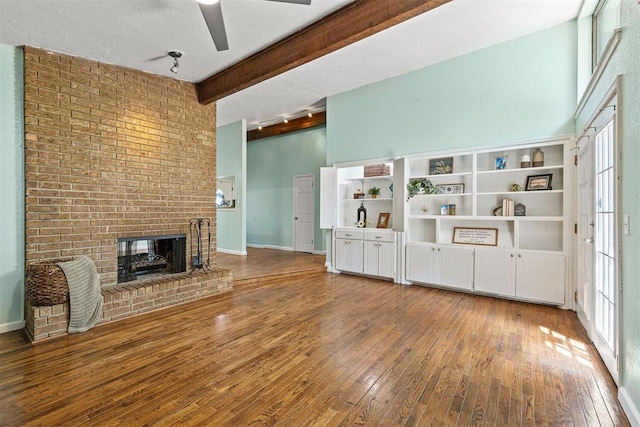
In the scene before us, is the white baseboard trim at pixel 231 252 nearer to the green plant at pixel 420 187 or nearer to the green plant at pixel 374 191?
the green plant at pixel 374 191

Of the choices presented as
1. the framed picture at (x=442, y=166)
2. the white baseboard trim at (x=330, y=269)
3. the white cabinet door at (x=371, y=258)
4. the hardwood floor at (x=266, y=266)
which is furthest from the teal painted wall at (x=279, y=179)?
the framed picture at (x=442, y=166)

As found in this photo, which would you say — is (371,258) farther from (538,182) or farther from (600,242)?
(600,242)

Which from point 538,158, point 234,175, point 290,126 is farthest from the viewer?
point 290,126

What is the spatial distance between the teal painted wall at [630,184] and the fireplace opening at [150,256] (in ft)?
16.0

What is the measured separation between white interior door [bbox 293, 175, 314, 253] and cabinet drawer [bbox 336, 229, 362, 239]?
98.3 inches

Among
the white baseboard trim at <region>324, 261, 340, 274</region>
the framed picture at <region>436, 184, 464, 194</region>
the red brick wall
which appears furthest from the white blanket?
the framed picture at <region>436, 184, 464, 194</region>

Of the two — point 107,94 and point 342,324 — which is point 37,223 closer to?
point 107,94

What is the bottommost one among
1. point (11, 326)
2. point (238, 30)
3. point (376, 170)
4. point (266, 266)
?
point (11, 326)

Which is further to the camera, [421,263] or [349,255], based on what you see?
[349,255]

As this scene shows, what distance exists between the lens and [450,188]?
16.4 ft

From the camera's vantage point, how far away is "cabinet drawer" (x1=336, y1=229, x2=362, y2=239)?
585 centimetres

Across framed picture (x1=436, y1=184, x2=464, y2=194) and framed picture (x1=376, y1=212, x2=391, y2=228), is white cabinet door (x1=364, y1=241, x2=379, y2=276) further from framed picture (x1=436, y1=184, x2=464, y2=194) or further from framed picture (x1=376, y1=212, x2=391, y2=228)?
framed picture (x1=436, y1=184, x2=464, y2=194)

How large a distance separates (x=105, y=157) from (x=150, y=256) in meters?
1.46

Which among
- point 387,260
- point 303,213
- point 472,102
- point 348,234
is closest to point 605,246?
point 472,102
